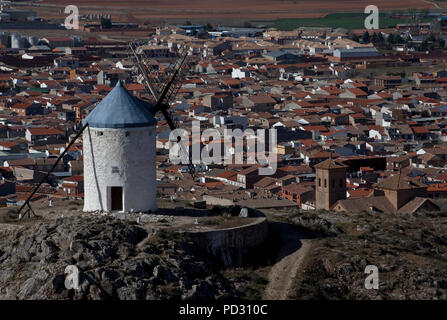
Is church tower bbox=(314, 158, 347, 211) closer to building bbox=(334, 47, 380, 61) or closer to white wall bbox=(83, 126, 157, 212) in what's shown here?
white wall bbox=(83, 126, 157, 212)

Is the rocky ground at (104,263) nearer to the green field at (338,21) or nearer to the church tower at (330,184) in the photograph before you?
the church tower at (330,184)

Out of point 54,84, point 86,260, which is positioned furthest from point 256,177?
point 54,84

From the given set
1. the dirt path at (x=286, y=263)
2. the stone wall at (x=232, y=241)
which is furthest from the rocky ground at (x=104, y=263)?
the dirt path at (x=286, y=263)

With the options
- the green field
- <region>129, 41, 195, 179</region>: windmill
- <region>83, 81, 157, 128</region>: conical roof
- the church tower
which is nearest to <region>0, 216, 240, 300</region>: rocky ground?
<region>83, 81, 157, 128</region>: conical roof

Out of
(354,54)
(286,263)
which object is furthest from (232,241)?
(354,54)

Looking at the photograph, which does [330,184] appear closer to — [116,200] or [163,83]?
[163,83]
